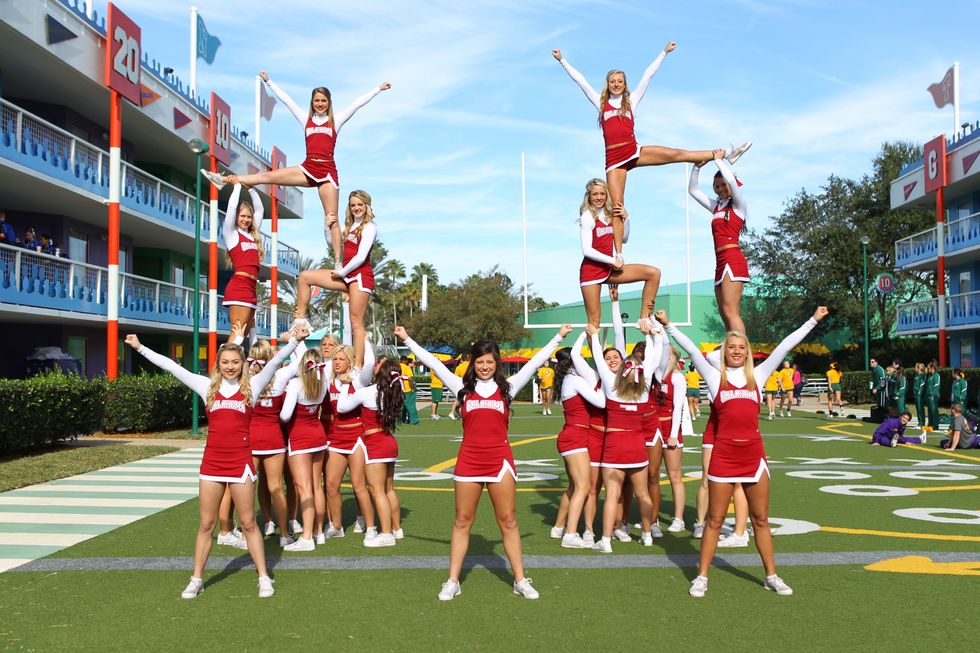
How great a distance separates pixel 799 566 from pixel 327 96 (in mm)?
6606

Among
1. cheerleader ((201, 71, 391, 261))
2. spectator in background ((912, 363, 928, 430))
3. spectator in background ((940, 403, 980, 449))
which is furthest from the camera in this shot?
spectator in background ((912, 363, 928, 430))

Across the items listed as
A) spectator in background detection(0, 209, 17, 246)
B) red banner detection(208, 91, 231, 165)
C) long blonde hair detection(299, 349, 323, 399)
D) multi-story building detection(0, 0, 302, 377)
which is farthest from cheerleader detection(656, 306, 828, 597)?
red banner detection(208, 91, 231, 165)

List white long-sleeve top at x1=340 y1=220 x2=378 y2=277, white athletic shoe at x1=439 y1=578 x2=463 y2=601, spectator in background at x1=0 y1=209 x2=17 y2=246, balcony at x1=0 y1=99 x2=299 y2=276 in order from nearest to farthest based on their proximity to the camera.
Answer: white athletic shoe at x1=439 y1=578 x2=463 y2=601, white long-sleeve top at x1=340 y1=220 x2=378 y2=277, balcony at x1=0 y1=99 x2=299 y2=276, spectator in background at x1=0 y1=209 x2=17 y2=246

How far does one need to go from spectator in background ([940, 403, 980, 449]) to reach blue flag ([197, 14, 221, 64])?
26.9 meters

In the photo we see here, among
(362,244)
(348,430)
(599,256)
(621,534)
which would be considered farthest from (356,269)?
(621,534)

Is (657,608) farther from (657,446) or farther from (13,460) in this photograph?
(13,460)

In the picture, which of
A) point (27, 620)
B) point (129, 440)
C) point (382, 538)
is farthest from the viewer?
point (129, 440)

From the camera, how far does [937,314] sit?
3572 centimetres

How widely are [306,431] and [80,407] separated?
11734 mm

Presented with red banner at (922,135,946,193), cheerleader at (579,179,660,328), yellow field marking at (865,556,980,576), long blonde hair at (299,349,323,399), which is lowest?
yellow field marking at (865,556,980,576)

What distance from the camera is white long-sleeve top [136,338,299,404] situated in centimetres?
643

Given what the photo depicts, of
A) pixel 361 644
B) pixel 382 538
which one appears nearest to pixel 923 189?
pixel 382 538

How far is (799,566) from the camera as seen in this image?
6941mm

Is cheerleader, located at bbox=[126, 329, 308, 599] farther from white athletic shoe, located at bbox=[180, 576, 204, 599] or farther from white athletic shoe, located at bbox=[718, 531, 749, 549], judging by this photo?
white athletic shoe, located at bbox=[718, 531, 749, 549]
